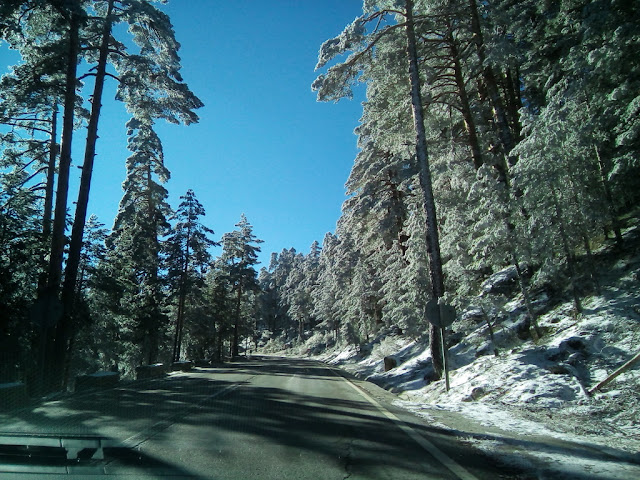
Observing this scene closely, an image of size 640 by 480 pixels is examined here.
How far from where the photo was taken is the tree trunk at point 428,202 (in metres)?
14.1

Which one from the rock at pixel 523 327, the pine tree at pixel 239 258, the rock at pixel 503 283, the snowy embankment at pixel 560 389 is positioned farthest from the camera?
the pine tree at pixel 239 258

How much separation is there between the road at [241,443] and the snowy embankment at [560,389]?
838mm

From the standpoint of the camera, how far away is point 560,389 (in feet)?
27.8

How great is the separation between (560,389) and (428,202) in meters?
7.75

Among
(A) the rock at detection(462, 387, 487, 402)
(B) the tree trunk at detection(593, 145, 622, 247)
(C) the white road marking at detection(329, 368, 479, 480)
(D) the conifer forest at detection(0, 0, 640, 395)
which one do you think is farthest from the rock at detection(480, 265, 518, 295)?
(C) the white road marking at detection(329, 368, 479, 480)

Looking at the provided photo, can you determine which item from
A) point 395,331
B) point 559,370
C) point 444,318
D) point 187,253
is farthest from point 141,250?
point 559,370

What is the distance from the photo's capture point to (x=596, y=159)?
40.2 feet

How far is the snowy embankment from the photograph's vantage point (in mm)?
5277

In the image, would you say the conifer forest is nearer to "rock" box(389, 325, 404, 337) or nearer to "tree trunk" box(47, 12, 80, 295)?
"tree trunk" box(47, 12, 80, 295)

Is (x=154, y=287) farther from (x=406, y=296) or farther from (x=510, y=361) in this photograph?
(x=510, y=361)

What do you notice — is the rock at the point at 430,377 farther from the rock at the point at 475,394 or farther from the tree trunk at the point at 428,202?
the rock at the point at 475,394

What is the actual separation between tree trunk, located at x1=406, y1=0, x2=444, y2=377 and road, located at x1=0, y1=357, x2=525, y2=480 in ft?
17.5

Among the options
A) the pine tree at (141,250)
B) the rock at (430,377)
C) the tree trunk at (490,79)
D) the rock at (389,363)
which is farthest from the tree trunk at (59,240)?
the tree trunk at (490,79)

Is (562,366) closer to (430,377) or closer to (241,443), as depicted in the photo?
(430,377)
